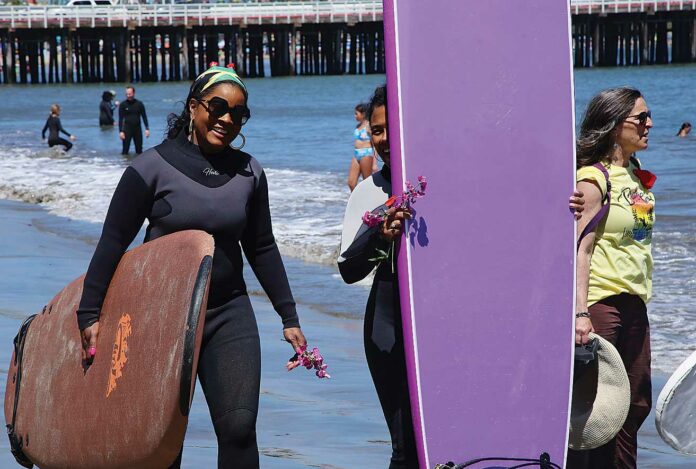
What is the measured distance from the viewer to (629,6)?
172ft

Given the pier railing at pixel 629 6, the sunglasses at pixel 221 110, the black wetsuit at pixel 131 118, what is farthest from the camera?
the pier railing at pixel 629 6

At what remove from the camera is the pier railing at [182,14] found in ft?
164

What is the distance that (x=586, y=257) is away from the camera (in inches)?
140

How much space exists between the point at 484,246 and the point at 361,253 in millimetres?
371

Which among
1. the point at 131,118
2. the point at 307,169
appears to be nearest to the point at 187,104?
the point at 307,169

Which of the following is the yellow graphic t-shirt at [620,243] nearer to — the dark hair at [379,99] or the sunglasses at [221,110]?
the dark hair at [379,99]

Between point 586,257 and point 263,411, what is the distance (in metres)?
1.87

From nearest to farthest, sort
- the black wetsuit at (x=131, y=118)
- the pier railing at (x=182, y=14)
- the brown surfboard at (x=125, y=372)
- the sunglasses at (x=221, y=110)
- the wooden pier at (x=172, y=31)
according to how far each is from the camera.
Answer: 1. the brown surfboard at (x=125, y=372)
2. the sunglasses at (x=221, y=110)
3. the black wetsuit at (x=131, y=118)
4. the pier railing at (x=182, y=14)
5. the wooden pier at (x=172, y=31)

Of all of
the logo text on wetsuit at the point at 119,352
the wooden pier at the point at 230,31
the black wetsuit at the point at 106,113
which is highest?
the wooden pier at the point at 230,31

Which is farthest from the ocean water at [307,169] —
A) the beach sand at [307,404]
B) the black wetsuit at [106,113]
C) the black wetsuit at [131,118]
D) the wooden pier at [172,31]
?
the wooden pier at [172,31]

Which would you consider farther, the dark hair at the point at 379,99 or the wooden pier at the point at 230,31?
the wooden pier at the point at 230,31

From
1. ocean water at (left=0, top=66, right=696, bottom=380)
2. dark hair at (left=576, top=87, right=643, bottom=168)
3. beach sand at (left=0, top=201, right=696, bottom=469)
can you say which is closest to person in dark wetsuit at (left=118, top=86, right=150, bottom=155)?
ocean water at (left=0, top=66, right=696, bottom=380)

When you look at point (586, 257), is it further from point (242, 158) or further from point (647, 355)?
point (242, 158)

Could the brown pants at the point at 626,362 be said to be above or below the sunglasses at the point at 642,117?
below
